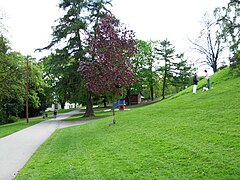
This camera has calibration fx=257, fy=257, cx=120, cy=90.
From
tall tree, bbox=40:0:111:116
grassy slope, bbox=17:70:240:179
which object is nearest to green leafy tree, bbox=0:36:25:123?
tall tree, bbox=40:0:111:116

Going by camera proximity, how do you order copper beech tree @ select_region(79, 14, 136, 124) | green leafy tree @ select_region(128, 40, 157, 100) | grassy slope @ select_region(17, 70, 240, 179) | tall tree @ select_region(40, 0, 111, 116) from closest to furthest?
grassy slope @ select_region(17, 70, 240, 179) < copper beech tree @ select_region(79, 14, 136, 124) < tall tree @ select_region(40, 0, 111, 116) < green leafy tree @ select_region(128, 40, 157, 100)

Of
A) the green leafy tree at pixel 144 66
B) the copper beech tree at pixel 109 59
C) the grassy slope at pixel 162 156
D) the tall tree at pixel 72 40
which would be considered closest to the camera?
the grassy slope at pixel 162 156

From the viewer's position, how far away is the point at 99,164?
7.21 metres

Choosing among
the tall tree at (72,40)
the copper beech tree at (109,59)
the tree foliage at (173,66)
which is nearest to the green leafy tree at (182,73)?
the tree foliage at (173,66)

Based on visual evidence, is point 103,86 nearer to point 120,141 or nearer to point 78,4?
point 120,141

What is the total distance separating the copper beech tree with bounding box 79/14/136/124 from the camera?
51.0 ft

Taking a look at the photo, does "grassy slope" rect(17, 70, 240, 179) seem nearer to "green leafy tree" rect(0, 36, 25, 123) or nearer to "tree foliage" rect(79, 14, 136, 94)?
"tree foliage" rect(79, 14, 136, 94)

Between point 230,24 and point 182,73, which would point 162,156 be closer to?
point 230,24

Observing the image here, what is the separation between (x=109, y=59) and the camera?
15.5 meters

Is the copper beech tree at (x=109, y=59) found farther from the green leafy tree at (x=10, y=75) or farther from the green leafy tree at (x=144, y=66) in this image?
the green leafy tree at (x=144, y=66)

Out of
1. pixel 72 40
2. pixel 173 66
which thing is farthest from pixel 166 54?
pixel 72 40

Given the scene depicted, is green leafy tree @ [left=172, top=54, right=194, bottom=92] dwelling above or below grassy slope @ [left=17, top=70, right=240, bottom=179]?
above

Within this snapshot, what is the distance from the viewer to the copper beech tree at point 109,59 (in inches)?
612

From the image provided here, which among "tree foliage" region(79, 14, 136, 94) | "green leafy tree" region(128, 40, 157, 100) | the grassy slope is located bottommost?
the grassy slope
